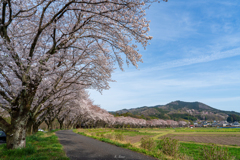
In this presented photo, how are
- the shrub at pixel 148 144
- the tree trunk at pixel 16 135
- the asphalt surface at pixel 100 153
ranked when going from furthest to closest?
the shrub at pixel 148 144, the asphalt surface at pixel 100 153, the tree trunk at pixel 16 135

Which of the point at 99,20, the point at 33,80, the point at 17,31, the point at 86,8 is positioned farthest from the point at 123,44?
the point at 17,31

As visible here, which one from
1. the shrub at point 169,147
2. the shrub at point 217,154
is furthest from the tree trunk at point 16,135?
the shrub at point 217,154

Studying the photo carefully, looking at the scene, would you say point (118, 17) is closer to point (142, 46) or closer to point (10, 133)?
point (142, 46)

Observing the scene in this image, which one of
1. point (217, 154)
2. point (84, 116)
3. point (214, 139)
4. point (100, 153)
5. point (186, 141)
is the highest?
point (84, 116)

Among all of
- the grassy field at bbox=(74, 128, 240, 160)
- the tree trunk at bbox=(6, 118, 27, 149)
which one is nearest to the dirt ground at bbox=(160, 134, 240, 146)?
the grassy field at bbox=(74, 128, 240, 160)

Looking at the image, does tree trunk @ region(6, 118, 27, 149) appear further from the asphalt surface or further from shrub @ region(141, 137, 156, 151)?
shrub @ region(141, 137, 156, 151)

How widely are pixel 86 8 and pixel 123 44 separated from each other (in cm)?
244

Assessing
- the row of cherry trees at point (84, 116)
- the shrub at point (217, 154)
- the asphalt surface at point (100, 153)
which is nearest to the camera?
the shrub at point (217, 154)

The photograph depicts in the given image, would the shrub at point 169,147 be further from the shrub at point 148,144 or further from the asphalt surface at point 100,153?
the asphalt surface at point 100,153

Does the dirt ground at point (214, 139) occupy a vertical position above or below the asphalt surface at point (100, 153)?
below

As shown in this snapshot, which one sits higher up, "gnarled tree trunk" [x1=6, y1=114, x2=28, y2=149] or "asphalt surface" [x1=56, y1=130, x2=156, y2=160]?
"gnarled tree trunk" [x1=6, y1=114, x2=28, y2=149]

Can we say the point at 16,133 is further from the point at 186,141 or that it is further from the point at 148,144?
the point at 186,141

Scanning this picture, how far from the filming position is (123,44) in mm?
7539

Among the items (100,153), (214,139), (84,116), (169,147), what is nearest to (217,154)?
(169,147)
